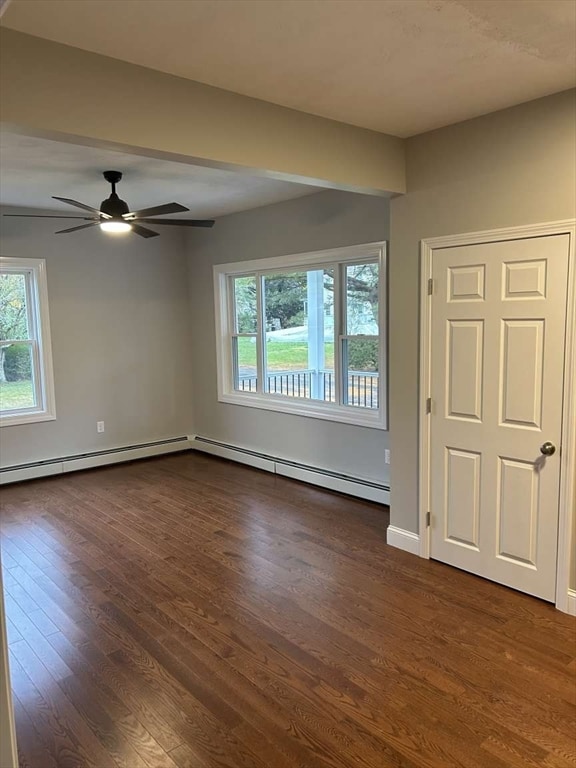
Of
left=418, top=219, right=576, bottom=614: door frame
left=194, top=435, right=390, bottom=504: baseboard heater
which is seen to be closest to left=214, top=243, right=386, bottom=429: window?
left=194, top=435, right=390, bottom=504: baseboard heater

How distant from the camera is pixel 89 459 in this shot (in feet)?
19.1

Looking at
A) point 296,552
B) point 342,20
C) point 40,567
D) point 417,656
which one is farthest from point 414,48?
point 40,567

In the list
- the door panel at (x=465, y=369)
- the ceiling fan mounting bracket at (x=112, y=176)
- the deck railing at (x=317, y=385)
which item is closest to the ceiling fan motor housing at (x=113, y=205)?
the ceiling fan mounting bracket at (x=112, y=176)

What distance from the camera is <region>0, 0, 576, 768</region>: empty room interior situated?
2.05 m

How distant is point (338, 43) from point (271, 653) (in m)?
2.66

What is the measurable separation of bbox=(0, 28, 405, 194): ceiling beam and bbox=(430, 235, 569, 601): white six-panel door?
875mm

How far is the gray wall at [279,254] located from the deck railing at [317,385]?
0.24 meters

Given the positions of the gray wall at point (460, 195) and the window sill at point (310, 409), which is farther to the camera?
the window sill at point (310, 409)

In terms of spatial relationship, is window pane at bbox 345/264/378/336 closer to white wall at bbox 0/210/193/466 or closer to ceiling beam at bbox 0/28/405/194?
ceiling beam at bbox 0/28/405/194

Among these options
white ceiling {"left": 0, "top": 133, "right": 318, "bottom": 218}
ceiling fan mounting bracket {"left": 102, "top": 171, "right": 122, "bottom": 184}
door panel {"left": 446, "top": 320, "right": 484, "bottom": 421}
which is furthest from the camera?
ceiling fan mounting bracket {"left": 102, "top": 171, "right": 122, "bottom": 184}

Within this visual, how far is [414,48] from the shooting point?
217 cm

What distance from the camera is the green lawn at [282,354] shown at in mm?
5035

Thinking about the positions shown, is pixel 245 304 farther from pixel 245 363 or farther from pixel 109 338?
pixel 109 338

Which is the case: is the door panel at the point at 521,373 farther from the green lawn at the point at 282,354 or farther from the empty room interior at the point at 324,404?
the green lawn at the point at 282,354
